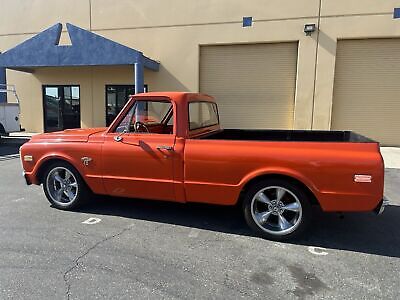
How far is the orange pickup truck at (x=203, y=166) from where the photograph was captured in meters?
Answer: 3.58

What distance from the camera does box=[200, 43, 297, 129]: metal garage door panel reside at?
12766mm

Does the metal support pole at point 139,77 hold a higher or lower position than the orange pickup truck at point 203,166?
higher

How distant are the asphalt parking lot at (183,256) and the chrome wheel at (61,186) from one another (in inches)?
7.9

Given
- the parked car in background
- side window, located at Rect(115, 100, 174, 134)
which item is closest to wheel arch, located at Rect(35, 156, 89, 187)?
side window, located at Rect(115, 100, 174, 134)

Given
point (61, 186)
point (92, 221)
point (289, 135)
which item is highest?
point (289, 135)

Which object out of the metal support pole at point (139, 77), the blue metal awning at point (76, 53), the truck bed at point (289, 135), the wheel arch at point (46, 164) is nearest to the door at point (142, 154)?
the wheel arch at point (46, 164)

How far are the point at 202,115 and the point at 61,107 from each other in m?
12.6

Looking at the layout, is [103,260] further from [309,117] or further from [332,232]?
[309,117]

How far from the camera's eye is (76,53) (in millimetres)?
12430

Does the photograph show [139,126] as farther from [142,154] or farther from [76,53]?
[76,53]

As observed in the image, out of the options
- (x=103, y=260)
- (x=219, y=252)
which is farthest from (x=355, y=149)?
(x=103, y=260)

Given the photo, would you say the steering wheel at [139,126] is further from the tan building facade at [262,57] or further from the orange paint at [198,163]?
the tan building facade at [262,57]

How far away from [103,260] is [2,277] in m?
0.90

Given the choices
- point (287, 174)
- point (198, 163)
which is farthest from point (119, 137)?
point (287, 174)
